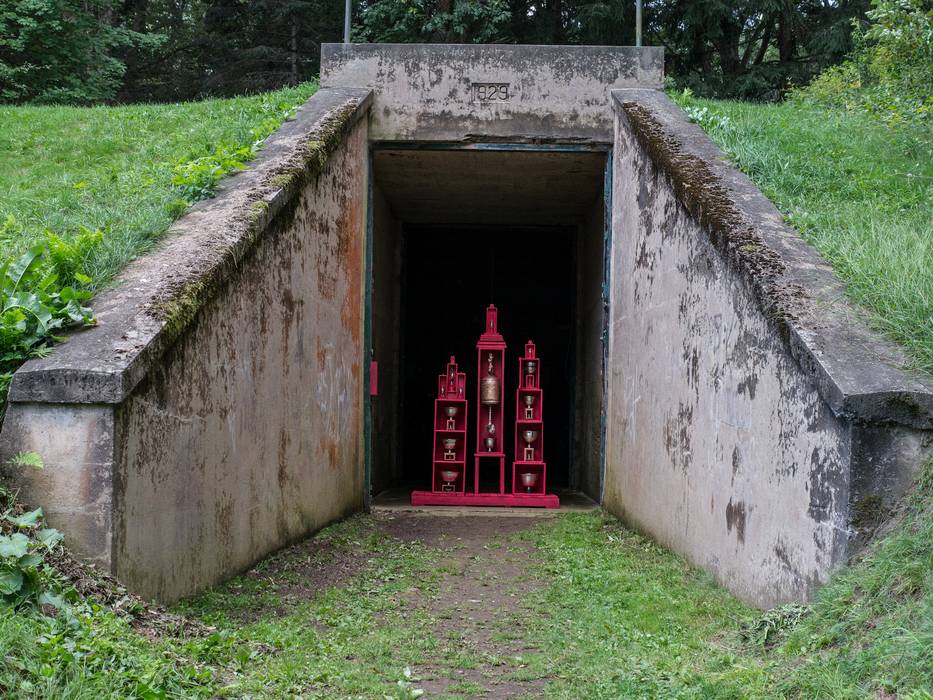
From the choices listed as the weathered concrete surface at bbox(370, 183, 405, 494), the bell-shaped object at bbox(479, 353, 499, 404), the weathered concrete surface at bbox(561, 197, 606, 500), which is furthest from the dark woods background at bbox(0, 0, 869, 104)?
the bell-shaped object at bbox(479, 353, 499, 404)

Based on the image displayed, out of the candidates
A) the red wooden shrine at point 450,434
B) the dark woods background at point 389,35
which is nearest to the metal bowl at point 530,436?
the red wooden shrine at point 450,434

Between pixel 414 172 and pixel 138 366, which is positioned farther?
pixel 414 172

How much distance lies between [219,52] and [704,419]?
2077 cm

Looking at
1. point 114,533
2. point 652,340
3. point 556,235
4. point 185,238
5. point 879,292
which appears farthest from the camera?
point 556,235

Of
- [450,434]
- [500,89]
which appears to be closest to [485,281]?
[450,434]

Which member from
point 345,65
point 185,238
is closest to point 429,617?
point 185,238

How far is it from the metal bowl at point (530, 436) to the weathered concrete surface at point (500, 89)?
3376 millimetres

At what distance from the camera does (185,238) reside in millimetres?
5469

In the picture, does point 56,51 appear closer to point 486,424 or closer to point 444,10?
point 444,10

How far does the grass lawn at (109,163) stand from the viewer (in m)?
5.81

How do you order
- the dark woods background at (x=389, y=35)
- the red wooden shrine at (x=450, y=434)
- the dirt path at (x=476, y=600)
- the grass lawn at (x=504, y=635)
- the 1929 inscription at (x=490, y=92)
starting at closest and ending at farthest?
the grass lawn at (x=504, y=635) < the dirt path at (x=476, y=600) < the 1929 inscription at (x=490, y=92) < the red wooden shrine at (x=450, y=434) < the dark woods background at (x=389, y=35)

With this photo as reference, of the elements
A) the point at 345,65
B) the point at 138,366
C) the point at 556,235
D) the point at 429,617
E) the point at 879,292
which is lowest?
the point at 429,617

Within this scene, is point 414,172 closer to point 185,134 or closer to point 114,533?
point 185,134

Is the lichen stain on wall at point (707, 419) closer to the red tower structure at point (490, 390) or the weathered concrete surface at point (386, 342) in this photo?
the red tower structure at point (490, 390)
